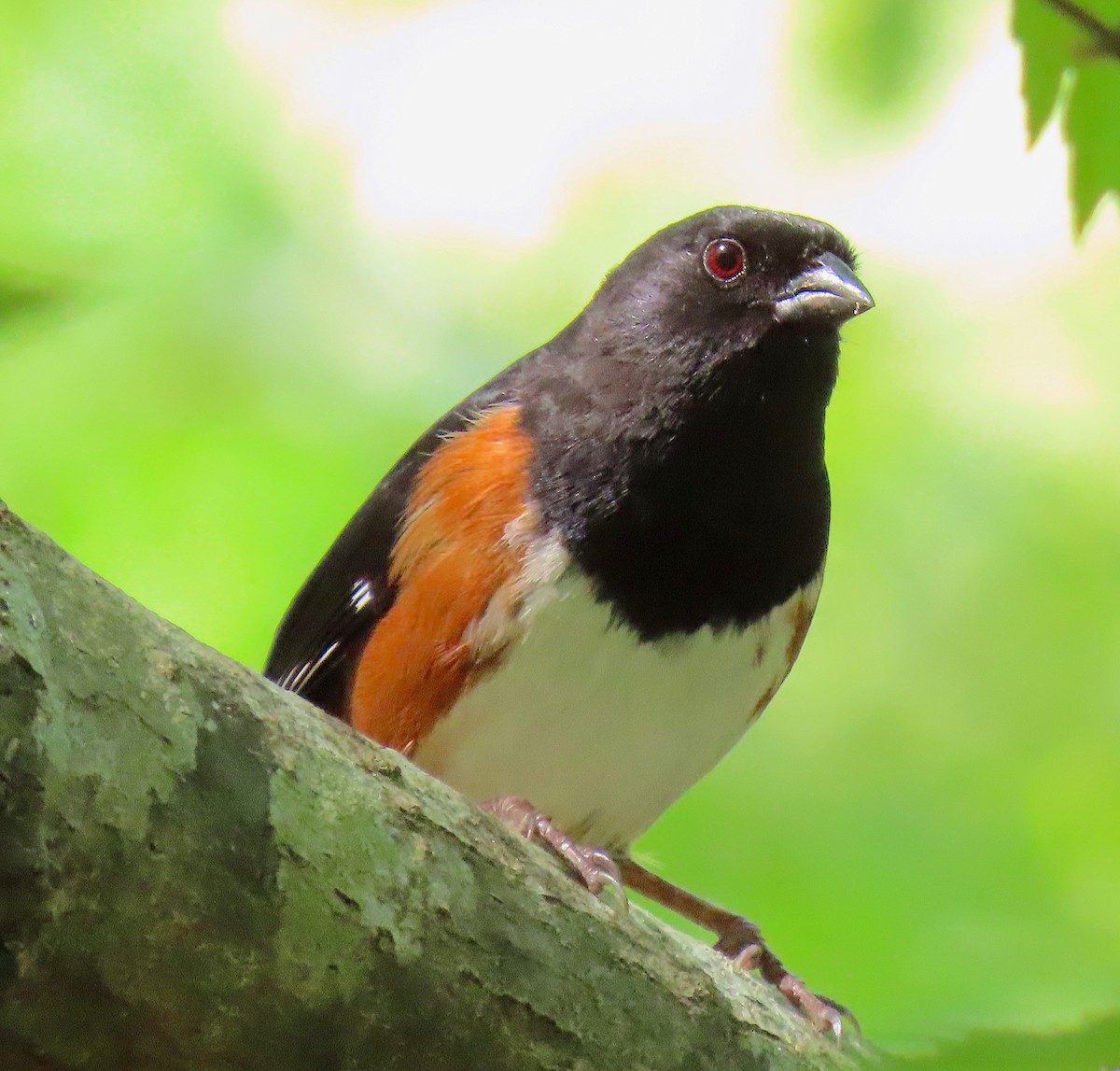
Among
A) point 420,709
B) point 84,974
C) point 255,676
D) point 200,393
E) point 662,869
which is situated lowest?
point 84,974

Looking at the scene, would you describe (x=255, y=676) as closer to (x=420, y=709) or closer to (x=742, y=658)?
(x=420, y=709)

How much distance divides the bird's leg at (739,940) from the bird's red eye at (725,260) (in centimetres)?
130

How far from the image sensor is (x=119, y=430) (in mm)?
4594

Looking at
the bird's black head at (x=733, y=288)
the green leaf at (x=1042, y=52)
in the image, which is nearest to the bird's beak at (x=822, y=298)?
the bird's black head at (x=733, y=288)

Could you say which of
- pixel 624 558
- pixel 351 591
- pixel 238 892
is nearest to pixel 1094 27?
pixel 238 892

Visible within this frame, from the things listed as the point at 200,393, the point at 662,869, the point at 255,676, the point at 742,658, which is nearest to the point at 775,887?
the point at 662,869

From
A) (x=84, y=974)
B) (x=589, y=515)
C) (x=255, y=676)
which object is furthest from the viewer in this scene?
(x=589, y=515)

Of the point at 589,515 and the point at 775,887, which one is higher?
the point at 775,887

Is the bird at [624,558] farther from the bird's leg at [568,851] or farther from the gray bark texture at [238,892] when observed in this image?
the gray bark texture at [238,892]

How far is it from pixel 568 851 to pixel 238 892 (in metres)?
0.79

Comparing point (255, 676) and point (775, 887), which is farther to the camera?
point (775, 887)

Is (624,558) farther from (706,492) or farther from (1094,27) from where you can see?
(1094,27)

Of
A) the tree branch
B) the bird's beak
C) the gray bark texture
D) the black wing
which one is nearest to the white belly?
the black wing

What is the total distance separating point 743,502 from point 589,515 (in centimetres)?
32
